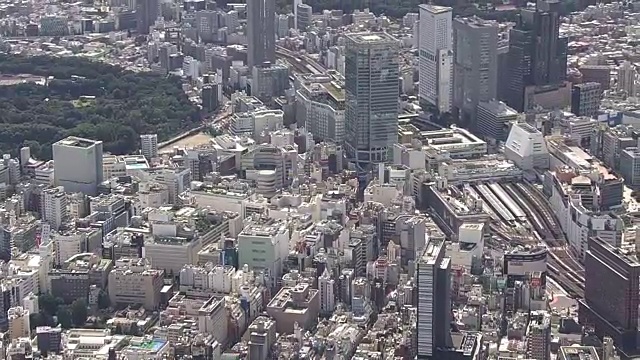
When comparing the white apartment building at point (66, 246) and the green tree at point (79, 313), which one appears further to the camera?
the white apartment building at point (66, 246)

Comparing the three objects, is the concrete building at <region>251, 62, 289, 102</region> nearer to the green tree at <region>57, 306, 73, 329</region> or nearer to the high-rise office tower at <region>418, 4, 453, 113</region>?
the high-rise office tower at <region>418, 4, 453, 113</region>

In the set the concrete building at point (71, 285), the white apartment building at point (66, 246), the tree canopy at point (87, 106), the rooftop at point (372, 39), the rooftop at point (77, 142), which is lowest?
the concrete building at point (71, 285)

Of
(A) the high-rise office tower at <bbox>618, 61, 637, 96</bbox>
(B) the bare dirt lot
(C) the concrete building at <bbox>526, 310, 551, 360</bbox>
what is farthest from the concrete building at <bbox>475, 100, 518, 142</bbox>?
(C) the concrete building at <bbox>526, 310, 551, 360</bbox>

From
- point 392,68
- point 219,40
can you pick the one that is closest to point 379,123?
point 392,68

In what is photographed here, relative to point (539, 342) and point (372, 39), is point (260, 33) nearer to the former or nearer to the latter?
point (372, 39)

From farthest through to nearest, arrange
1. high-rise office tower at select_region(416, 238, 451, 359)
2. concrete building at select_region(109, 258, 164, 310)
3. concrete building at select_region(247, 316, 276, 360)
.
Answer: concrete building at select_region(109, 258, 164, 310)
concrete building at select_region(247, 316, 276, 360)
high-rise office tower at select_region(416, 238, 451, 359)

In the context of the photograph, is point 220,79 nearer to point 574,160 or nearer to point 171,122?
point 171,122

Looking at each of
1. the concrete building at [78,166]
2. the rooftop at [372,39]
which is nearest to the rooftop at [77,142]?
the concrete building at [78,166]

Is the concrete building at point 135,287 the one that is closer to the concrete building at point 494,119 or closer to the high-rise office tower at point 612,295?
the high-rise office tower at point 612,295
